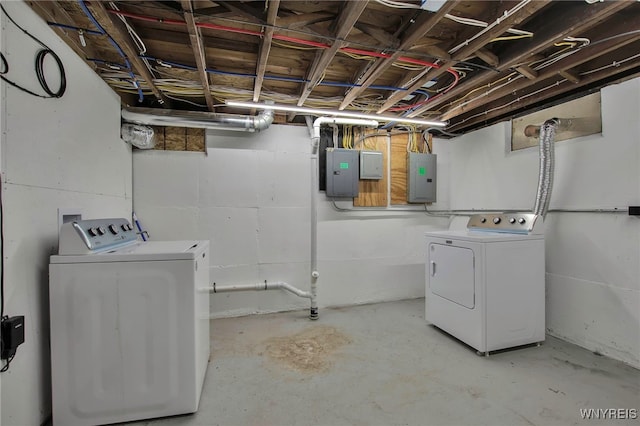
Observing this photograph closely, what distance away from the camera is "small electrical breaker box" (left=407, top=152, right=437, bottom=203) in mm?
3666

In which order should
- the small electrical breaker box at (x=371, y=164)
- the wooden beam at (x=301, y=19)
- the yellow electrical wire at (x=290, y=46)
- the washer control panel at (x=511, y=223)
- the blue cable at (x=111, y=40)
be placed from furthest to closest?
the small electrical breaker box at (x=371, y=164) < the washer control panel at (x=511, y=223) < the yellow electrical wire at (x=290, y=46) < the wooden beam at (x=301, y=19) < the blue cable at (x=111, y=40)

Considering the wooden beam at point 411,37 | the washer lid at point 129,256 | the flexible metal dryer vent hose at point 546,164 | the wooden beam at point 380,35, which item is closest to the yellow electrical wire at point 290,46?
the wooden beam at point 380,35

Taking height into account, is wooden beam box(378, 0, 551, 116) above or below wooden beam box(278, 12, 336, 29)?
below

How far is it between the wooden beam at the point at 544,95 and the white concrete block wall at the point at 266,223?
4.70 feet

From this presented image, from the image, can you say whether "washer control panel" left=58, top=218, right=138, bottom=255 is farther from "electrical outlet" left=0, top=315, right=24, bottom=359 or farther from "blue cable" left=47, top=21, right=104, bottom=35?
"blue cable" left=47, top=21, right=104, bottom=35

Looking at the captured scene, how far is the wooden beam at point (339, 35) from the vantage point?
1.47 metres

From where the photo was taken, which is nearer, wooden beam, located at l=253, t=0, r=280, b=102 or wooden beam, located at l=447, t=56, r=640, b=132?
wooden beam, located at l=253, t=0, r=280, b=102

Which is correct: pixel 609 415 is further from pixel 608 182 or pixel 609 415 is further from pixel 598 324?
pixel 608 182

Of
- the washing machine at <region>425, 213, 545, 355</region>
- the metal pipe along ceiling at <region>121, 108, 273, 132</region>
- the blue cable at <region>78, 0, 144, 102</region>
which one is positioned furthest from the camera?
the metal pipe along ceiling at <region>121, 108, 273, 132</region>

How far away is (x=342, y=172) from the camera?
3.34 metres

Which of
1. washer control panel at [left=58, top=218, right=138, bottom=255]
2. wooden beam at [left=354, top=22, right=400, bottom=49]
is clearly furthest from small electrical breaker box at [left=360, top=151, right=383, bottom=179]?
washer control panel at [left=58, top=218, right=138, bottom=255]

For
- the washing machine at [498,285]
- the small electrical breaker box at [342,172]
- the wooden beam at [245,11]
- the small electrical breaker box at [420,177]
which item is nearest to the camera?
the wooden beam at [245,11]

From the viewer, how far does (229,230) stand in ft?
10.3

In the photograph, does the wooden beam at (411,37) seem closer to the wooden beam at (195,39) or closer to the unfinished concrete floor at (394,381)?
the wooden beam at (195,39)
